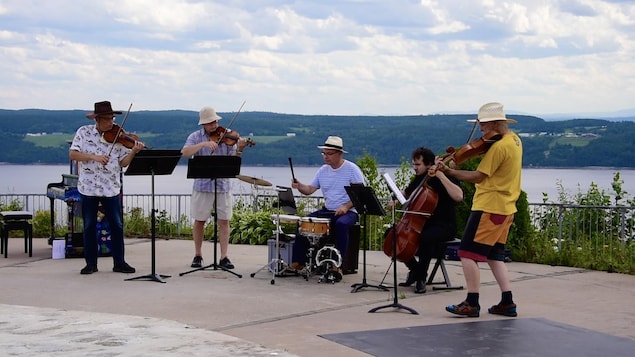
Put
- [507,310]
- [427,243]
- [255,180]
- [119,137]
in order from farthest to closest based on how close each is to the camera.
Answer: [119,137] < [255,180] < [427,243] < [507,310]

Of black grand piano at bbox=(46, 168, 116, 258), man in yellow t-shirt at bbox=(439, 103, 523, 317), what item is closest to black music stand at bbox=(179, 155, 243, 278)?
black grand piano at bbox=(46, 168, 116, 258)

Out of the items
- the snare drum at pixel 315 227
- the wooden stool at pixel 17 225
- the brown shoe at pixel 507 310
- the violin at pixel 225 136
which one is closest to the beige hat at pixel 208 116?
the violin at pixel 225 136

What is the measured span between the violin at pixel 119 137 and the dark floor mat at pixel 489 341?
171 inches

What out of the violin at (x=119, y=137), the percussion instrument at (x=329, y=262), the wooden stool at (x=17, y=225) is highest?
the violin at (x=119, y=137)

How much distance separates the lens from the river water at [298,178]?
1620cm

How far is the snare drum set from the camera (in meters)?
11.0

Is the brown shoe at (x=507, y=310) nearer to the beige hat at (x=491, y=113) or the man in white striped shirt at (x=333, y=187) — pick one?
the beige hat at (x=491, y=113)

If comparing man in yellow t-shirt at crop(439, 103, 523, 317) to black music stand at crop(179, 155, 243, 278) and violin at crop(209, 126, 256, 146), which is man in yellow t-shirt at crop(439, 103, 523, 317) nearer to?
black music stand at crop(179, 155, 243, 278)

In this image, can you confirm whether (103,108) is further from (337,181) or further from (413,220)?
(413,220)

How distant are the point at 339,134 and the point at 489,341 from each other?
25.9 metres

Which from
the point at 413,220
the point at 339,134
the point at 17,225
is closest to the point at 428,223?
the point at 413,220

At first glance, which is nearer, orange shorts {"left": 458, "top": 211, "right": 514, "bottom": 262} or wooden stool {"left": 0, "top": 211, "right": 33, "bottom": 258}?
orange shorts {"left": 458, "top": 211, "right": 514, "bottom": 262}

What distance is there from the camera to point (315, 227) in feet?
36.1

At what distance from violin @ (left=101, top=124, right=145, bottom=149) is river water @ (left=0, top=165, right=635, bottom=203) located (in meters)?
0.77
